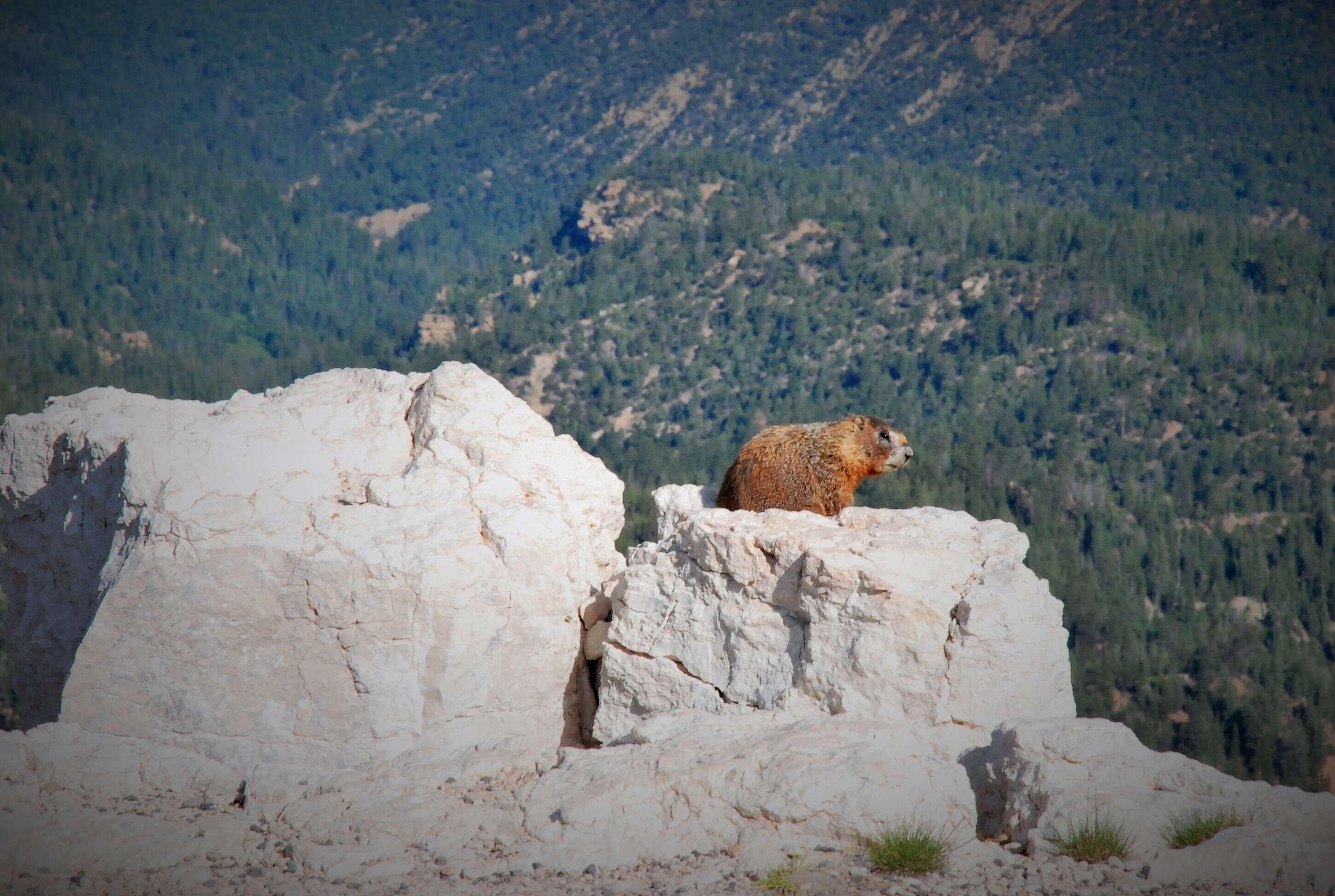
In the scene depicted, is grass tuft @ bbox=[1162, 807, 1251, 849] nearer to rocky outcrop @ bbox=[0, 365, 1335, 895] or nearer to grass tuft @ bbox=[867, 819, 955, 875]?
rocky outcrop @ bbox=[0, 365, 1335, 895]

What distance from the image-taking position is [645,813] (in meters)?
8.95

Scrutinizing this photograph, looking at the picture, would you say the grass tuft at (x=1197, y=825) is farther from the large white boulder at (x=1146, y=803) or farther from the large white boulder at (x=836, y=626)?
the large white boulder at (x=836, y=626)

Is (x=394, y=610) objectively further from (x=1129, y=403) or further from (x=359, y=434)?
(x=1129, y=403)

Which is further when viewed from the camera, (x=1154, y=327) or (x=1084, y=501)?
(x=1154, y=327)

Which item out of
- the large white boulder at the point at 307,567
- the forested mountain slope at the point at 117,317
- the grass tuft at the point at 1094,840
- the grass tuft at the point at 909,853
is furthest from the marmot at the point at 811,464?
the forested mountain slope at the point at 117,317

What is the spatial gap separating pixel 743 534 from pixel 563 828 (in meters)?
3.43

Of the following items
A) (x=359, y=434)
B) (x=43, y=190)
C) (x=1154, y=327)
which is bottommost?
(x=359, y=434)

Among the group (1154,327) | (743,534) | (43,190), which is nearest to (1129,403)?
(1154,327)

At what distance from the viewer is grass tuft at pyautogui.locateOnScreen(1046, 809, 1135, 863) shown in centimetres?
822

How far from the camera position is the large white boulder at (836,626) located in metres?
10.7

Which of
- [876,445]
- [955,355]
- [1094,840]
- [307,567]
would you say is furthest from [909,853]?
[955,355]

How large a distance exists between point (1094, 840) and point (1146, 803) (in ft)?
2.42

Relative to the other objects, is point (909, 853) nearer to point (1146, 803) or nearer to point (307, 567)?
point (1146, 803)

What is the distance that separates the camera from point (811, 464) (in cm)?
1472
